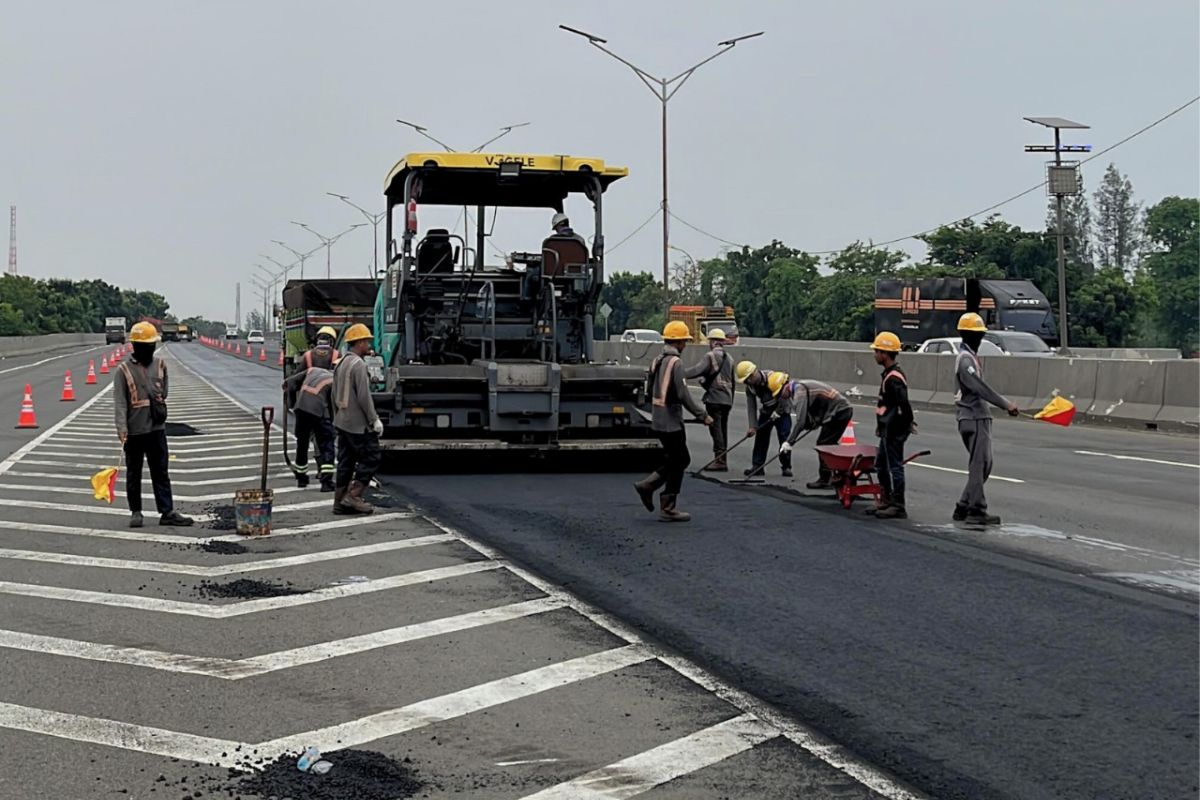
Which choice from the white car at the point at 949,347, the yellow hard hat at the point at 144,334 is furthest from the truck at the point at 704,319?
the yellow hard hat at the point at 144,334

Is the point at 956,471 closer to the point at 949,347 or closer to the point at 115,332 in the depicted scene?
the point at 949,347

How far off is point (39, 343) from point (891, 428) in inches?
3592

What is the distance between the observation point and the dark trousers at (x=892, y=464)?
11914 mm

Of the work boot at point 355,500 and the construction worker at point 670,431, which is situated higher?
the construction worker at point 670,431

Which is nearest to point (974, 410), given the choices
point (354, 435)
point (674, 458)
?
point (674, 458)

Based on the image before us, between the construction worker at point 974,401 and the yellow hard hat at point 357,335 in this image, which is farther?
the yellow hard hat at point 357,335

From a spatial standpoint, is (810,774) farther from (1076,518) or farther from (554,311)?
(554,311)

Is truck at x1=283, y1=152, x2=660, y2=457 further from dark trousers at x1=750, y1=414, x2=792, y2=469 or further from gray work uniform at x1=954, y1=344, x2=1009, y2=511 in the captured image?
gray work uniform at x1=954, y1=344, x2=1009, y2=511

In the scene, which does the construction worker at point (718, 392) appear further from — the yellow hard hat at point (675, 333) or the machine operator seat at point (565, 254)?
the yellow hard hat at point (675, 333)

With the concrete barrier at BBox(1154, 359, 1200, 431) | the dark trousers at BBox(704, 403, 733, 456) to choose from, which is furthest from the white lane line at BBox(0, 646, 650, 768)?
the concrete barrier at BBox(1154, 359, 1200, 431)

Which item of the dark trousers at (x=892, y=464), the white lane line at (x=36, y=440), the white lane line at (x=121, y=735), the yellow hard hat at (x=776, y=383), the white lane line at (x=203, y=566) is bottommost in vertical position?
the white lane line at (x=121, y=735)

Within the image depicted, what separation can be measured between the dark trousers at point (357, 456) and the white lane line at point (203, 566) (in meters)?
1.75

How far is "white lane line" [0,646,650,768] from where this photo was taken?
566 centimetres

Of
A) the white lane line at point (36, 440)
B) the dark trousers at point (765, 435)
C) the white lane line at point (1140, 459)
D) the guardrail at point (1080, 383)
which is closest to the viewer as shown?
the dark trousers at point (765, 435)
